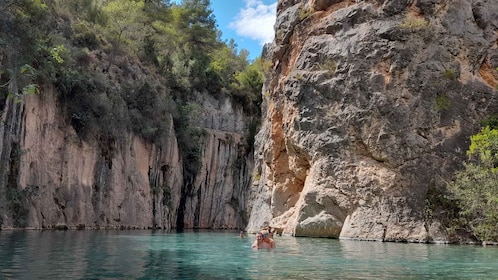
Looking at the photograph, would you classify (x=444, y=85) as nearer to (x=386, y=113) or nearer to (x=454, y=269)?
(x=386, y=113)

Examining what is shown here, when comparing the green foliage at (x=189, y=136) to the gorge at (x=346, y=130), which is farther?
the green foliage at (x=189, y=136)

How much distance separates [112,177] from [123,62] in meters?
9.69

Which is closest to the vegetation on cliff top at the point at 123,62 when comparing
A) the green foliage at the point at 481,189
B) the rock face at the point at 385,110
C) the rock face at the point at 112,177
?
the rock face at the point at 112,177

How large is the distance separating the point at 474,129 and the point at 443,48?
3.94m

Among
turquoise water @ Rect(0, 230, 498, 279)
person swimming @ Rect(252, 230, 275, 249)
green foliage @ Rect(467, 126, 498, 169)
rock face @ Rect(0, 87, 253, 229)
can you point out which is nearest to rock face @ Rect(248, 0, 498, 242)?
green foliage @ Rect(467, 126, 498, 169)

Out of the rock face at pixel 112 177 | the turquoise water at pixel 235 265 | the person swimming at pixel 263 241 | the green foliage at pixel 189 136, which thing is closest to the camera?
the turquoise water at pixel 235 265

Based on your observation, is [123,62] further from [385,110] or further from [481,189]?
[481,189]

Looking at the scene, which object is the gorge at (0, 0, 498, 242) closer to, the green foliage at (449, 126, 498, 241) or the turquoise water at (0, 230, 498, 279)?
the green foliage at (449, 126, 498, 241)

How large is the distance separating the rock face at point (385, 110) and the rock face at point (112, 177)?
12.0 m

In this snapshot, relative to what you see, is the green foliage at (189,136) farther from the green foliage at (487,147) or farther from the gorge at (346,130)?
the green foliage at (487,147)

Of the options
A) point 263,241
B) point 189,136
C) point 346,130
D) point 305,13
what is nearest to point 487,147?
point 346,130

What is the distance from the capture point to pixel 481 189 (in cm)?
1873

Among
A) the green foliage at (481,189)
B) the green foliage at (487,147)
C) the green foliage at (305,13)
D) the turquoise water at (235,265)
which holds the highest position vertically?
the green foliage at (305,13)

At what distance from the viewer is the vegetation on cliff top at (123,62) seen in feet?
88.7
